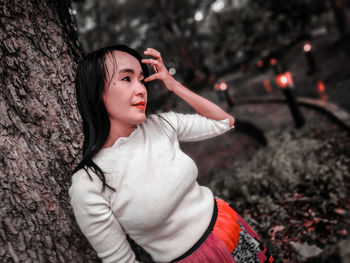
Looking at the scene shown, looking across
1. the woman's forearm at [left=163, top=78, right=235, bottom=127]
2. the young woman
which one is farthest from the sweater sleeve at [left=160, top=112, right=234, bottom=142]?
the young woman

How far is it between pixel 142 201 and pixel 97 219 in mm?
259

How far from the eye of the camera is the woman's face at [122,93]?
1432 millimetres

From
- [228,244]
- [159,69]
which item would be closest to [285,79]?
[159,69]

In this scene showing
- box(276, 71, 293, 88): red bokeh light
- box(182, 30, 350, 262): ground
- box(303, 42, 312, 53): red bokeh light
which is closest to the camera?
box(182, 30, 350, 262): ground

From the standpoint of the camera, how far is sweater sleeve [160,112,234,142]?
70.5 inches

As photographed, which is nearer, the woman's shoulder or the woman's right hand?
the woman's shoulder

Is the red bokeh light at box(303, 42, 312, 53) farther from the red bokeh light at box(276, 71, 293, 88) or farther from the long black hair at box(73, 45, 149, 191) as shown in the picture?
the long black hair at box(73, 45, 149, 191)

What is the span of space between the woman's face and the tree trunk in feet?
2.26

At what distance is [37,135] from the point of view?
177 cm

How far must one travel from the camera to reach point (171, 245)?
1.42 metres

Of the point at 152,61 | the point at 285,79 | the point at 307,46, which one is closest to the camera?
the point at 152,61

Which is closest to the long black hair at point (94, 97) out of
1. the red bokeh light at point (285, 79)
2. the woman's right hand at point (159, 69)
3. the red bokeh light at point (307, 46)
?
the woman's right hand at point (159, 69)

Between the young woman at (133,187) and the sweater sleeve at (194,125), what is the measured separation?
0.58ft

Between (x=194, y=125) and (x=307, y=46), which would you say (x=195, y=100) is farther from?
(x=307, y=46)
